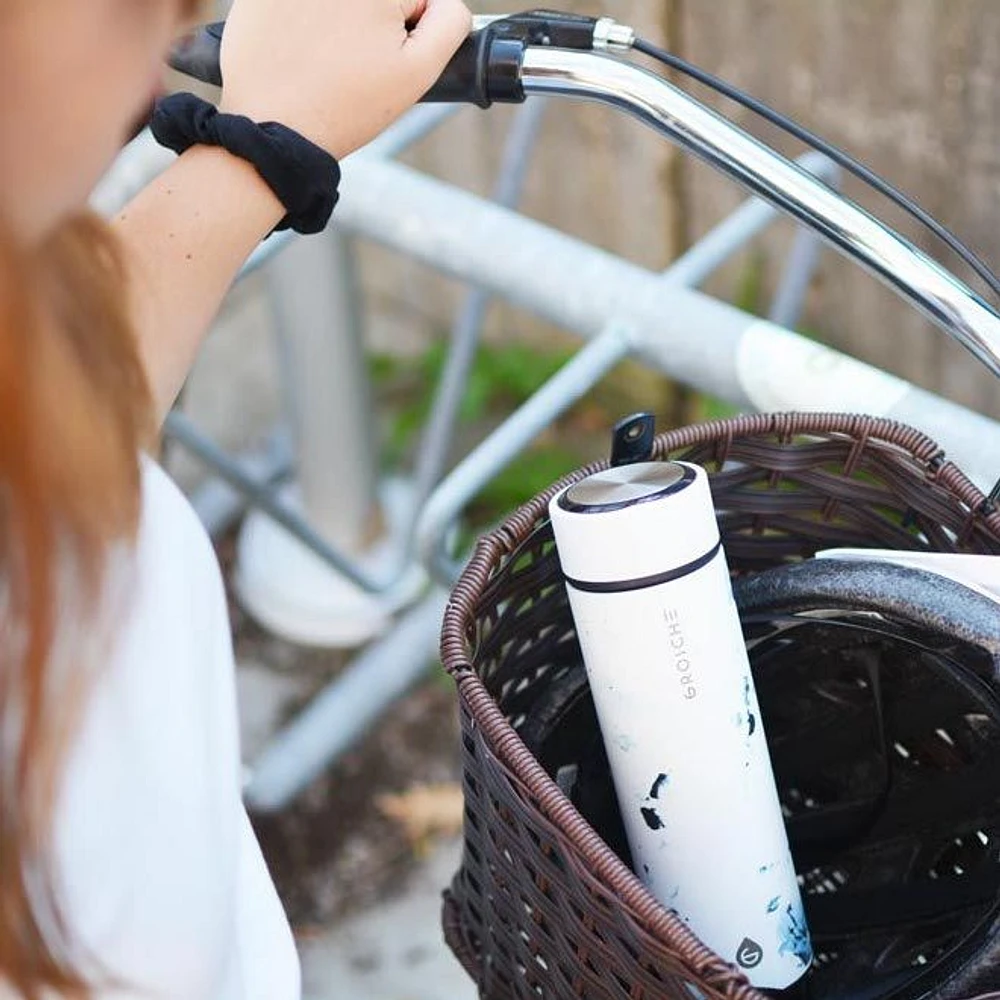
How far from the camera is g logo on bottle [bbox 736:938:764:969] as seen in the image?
2.73 feet

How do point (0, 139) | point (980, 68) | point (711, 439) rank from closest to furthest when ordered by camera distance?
point (0, 139) < point (711, 439) < point (980, 68)

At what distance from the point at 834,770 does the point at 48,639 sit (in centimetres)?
54

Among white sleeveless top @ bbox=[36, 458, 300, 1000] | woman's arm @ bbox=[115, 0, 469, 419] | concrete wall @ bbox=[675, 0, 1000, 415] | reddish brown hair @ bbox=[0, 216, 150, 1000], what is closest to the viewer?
reddish brown hair @ bbox=[0, 216, 150, 1000]

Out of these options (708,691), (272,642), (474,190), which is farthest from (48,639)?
(474,190)

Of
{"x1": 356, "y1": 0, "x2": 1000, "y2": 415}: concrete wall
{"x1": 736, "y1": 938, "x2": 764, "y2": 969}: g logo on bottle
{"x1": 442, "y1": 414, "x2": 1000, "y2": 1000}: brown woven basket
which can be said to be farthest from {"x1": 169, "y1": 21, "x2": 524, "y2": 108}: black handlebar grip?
{"x1": 356, "y1": 0, "x2": 1000, "y2": 415}: concrete wall

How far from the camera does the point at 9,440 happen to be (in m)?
0.56

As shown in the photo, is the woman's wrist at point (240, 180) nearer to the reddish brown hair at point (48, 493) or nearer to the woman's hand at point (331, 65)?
the woman's hand at point (331, 65)

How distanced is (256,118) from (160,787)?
0.35m

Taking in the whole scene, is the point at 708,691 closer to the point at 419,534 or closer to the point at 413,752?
the point at 419,534

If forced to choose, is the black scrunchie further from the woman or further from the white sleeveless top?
the white sleeveless top

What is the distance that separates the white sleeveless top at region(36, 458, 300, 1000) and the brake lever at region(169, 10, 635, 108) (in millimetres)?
282

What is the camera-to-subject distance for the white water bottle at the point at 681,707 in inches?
30.4

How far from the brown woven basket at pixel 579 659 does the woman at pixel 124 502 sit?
0.42 ft

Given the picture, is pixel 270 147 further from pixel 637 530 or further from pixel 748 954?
pixel 748 954
